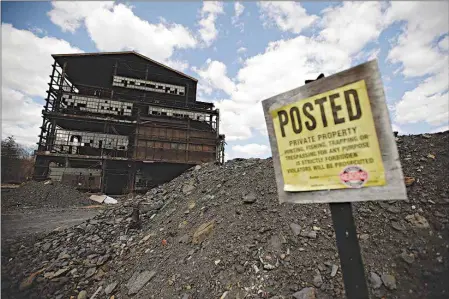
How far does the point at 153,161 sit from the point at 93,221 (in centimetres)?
1428

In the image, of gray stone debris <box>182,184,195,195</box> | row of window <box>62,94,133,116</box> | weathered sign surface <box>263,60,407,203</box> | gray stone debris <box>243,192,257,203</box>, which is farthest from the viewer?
row of window <box>62,94,133,116</box>

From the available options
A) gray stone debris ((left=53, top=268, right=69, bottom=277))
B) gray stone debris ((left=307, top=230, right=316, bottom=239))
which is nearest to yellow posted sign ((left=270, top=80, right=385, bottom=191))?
gray stone debris ((left=307, top=230, right=316, bottom=239))

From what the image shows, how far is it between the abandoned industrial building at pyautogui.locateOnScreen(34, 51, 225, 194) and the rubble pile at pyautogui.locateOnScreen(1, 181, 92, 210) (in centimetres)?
333

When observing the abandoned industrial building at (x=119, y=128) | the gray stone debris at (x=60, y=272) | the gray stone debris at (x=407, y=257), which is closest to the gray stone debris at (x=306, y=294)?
the gray stone debris at (x=407, y=257)

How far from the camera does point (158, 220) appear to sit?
237 inches

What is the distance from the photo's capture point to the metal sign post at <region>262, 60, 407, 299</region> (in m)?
1.33

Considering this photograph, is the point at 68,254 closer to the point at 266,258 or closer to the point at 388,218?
the point at 266,258

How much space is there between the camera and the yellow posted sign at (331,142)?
1.36 meters

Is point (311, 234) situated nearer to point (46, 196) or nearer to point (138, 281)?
point (138, 281)

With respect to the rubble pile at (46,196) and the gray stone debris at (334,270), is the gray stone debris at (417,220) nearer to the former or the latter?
the gray stone debris at (334,270)

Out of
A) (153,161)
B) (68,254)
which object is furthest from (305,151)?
(153,161)

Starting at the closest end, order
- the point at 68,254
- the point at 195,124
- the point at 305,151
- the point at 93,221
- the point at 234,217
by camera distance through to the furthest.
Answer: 1. the point at 305,151
2. the point at 234,217
3. the point at 68,254
4. the point at 93,221
5. the point at 195,124

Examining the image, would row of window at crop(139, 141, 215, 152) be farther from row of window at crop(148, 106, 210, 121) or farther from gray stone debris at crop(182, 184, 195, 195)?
gray stone debris at crop(182, 184, 195, 195)

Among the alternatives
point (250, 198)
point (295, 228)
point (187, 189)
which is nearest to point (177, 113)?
point (187, 189)
